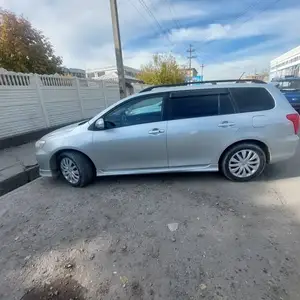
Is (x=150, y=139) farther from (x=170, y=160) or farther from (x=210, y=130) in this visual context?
(x=210, y=130)

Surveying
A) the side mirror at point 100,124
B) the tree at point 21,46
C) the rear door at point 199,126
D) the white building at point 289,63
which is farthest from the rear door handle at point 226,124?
the white building at point 289,63

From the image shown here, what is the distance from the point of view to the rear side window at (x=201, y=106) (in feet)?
12.1

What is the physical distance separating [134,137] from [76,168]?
3.93 feet

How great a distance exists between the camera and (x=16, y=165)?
210 inches

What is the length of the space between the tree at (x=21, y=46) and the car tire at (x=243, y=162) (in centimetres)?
1590

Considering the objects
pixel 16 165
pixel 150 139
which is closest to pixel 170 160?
pixel 150 139

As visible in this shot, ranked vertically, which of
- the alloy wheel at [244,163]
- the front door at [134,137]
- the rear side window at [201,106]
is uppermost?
the rear side window at [201,106]

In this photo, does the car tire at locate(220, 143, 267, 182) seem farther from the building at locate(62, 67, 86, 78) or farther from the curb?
the building at locate(62, 67, 86, 78)

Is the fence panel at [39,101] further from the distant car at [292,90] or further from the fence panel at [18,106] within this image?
the distant car at [292,90]

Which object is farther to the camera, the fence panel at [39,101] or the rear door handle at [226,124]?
the fence panel at [39,101]

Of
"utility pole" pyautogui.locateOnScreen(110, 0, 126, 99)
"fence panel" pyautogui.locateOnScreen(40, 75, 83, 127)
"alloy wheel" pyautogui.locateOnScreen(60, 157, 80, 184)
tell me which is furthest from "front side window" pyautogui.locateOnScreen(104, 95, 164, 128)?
"utility pole" pyautogui.locateOnScreen(110, 0, 126, 99)

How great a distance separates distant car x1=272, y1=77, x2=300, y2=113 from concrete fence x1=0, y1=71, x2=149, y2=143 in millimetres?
9050

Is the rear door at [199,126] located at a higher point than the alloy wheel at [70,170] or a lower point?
higher

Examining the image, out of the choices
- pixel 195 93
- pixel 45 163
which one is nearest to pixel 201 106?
pixel 195 93
